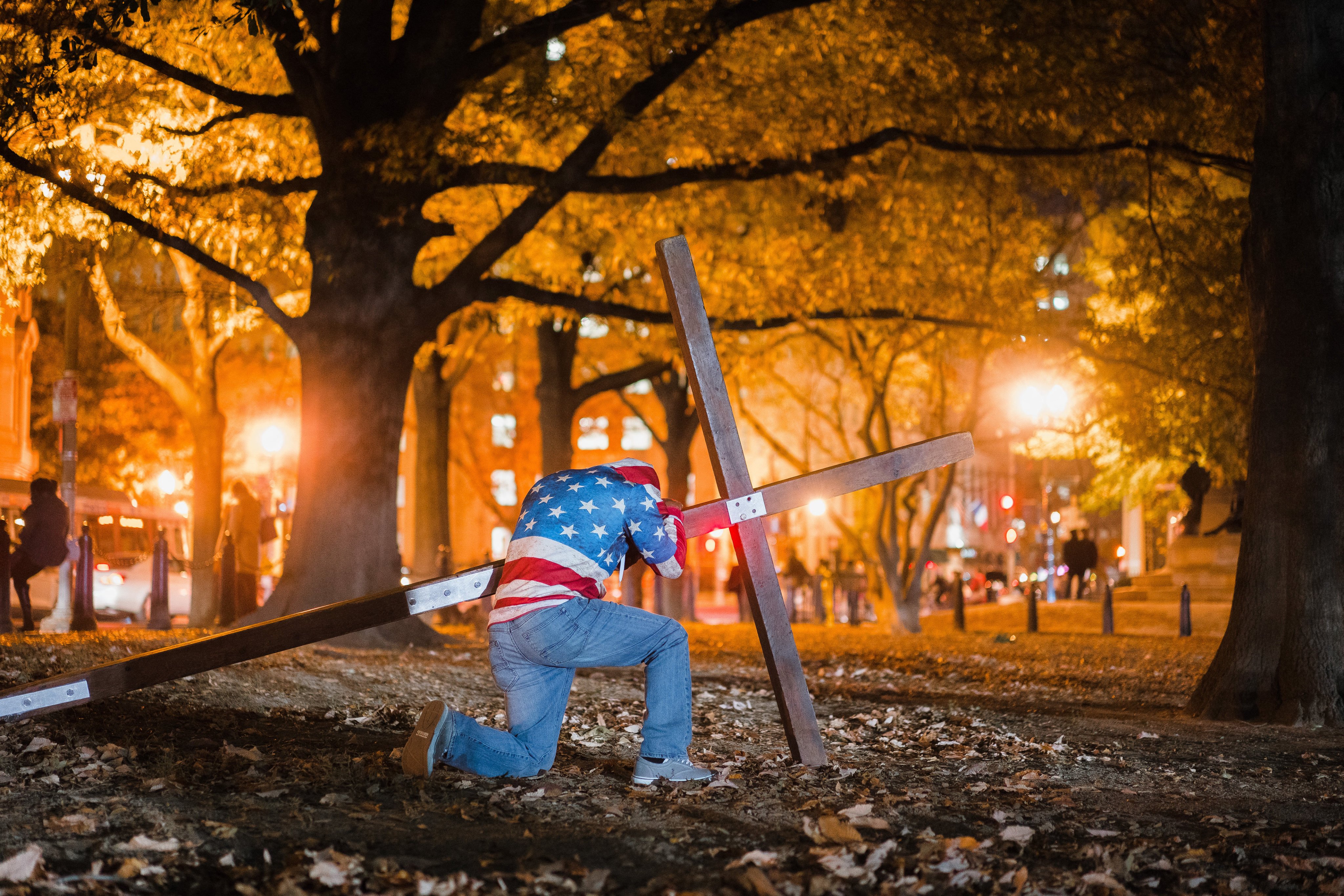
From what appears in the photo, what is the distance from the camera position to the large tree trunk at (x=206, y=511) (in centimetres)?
1786

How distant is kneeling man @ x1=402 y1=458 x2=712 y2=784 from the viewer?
5125mm

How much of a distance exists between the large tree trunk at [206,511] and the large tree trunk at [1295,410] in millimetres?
13498

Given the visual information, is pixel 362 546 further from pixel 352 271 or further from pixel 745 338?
pixel 745 338

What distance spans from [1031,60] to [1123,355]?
701cm

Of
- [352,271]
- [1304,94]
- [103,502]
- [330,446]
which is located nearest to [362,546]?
[330,446]

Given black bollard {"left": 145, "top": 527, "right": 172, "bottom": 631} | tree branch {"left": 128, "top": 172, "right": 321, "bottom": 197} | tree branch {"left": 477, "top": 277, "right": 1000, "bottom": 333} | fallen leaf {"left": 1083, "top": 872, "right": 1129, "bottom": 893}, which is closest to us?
fallen leaf {"left": 1083, "top": 872, "right": 1129, "bottom": 893}

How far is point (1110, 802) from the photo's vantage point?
5469 millimetres

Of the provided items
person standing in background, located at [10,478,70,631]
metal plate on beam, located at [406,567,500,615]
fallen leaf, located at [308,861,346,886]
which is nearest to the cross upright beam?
metal plate on beam, located at [406,567,500,615]

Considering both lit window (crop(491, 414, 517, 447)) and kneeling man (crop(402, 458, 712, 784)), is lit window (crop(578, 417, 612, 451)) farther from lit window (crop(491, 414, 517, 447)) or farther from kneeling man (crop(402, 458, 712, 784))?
kneeling man (crop(402, 458, 712, 784))

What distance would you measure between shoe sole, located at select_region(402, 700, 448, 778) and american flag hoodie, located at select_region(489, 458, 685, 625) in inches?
18.6

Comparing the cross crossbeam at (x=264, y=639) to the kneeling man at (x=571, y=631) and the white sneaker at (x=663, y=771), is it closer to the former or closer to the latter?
the kneeling man at (x=571, y=631)

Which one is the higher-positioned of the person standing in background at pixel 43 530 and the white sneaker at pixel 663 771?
the person standing in background at pixel 43 530

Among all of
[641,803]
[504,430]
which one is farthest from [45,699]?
[504,430]

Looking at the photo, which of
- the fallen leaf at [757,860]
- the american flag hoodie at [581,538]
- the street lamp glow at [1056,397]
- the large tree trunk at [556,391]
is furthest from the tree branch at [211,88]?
the street lamp glow at [1056,397]
